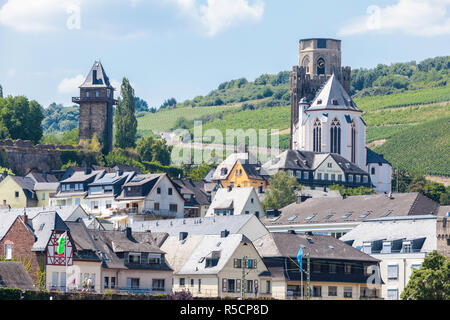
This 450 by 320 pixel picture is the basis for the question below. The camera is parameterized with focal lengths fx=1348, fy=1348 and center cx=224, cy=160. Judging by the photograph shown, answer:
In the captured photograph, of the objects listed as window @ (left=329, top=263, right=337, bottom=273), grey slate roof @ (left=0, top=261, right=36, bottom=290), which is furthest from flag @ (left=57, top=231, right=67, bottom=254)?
window @ (left=329, top=263, right=337, bottom=273)

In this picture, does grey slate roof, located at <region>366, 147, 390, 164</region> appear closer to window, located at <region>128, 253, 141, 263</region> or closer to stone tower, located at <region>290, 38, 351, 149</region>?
stone tower, located at <region>290, 38, 351, 149</region>

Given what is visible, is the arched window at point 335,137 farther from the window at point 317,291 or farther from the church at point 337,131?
the window at point 317,291

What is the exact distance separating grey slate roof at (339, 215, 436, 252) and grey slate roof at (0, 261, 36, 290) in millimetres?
26556

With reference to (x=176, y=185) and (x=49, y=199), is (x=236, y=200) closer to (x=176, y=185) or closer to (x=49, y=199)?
(x=176, y=185)

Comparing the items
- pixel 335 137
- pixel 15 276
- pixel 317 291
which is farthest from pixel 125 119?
pixel 15 276

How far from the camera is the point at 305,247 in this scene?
87000mm

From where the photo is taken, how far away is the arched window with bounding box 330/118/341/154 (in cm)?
15988

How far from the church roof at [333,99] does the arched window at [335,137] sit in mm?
2027

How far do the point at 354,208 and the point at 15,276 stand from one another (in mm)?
40466

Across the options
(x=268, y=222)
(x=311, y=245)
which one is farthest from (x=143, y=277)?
(x=268, y=222)

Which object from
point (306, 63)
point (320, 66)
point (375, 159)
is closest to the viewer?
point (375, 159)

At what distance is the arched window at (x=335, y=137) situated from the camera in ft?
525

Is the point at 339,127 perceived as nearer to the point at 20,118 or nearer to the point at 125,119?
the point at 125,119

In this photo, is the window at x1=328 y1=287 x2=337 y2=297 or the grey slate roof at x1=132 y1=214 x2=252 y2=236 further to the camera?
the grey slate roof at x1=132 y1=214 x2=252 y2=236
